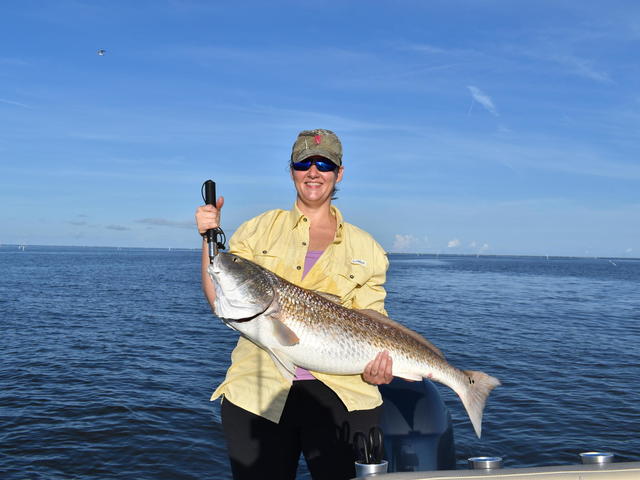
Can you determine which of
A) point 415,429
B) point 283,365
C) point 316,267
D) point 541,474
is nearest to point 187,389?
point 415,429

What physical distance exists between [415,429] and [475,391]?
1127 millimetres

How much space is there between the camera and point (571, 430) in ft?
41.6

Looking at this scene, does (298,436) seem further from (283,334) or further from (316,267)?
(316,267)

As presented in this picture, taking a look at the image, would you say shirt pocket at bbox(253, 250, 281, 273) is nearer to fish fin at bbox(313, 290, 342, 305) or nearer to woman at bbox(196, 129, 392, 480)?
woman at bbox(196, 129, 392, 480)

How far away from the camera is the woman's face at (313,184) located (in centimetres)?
461

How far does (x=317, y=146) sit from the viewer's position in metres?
4.52

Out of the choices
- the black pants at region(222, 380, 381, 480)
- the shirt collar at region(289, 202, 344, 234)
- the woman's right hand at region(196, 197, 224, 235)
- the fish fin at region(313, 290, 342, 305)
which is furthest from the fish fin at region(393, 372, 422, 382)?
the woman's right hand at region(196, 197, 224, 235)

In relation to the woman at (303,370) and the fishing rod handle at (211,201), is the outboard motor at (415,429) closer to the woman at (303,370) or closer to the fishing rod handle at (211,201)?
the woman at (303,370)

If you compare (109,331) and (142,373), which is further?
(109,331)

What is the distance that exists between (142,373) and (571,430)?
41.4 ft

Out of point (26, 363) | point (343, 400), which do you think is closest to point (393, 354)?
point (343, 400)

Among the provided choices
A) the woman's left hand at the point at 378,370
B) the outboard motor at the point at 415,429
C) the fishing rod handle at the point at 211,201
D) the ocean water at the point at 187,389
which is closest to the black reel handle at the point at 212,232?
the fishing rod handle at the point at 211,201

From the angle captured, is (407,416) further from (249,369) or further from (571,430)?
(571,430)

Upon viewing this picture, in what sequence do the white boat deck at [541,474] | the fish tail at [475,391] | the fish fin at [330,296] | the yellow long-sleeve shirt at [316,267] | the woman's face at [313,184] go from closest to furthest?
the white boat deck at [541,474] < the yellow long-sleeve shirt at [316,267] < the fish fin at [330,296] < the woman's face at [313,184] < the fish tail at [475,391]
